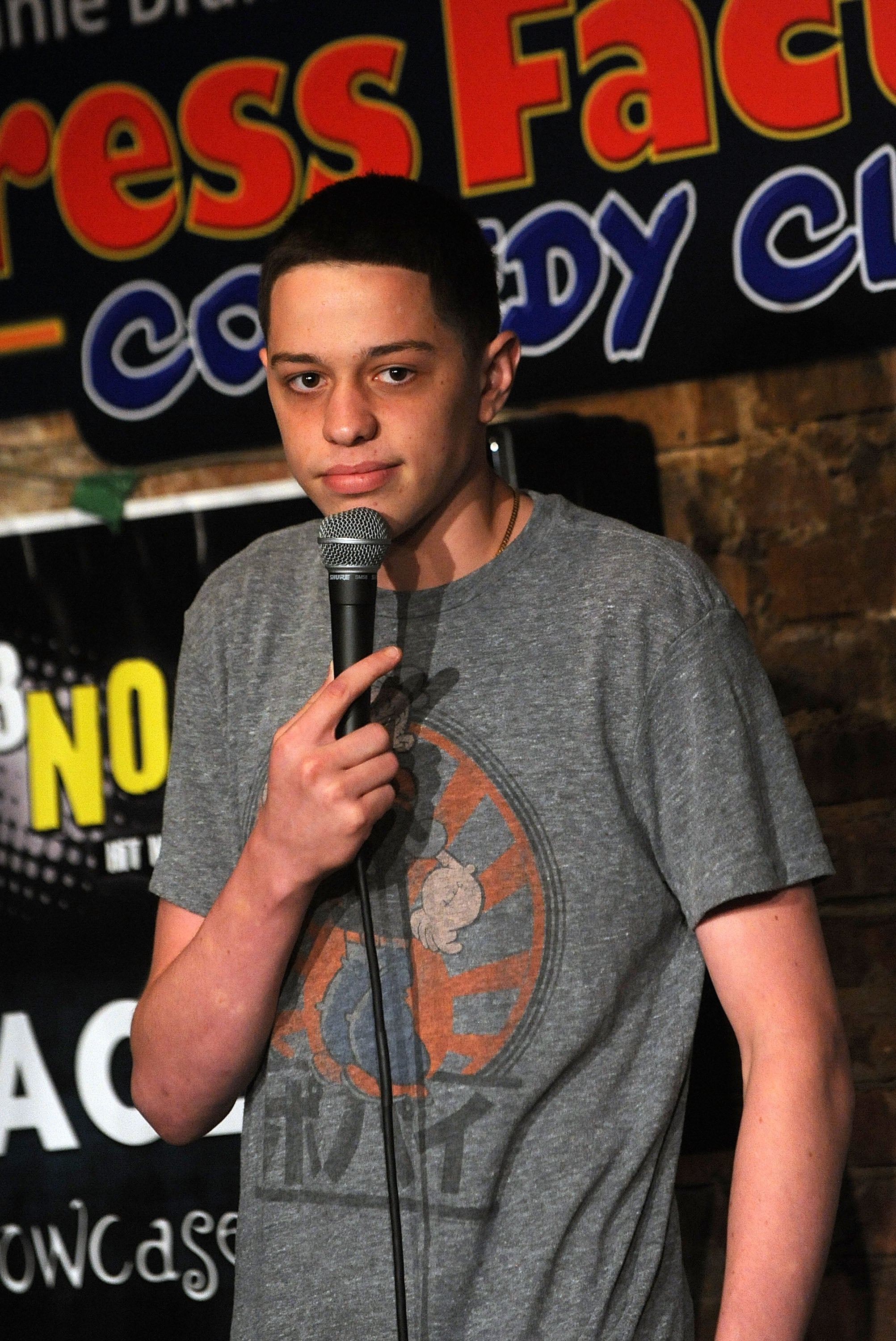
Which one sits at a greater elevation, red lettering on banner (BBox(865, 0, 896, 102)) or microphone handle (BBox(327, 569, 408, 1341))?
red lettering on banner (BBox(865, 0, 896, 102))

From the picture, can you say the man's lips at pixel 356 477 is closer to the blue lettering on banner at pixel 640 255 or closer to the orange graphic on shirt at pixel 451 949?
the orange graphic on shirt at pixel 451 949

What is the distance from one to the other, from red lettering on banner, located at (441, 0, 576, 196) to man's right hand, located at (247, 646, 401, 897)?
3.57 ft

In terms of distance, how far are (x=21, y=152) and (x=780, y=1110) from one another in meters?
1.76

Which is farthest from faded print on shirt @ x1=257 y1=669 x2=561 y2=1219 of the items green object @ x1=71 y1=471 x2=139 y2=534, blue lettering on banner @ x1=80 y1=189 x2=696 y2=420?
green object @ x1=71 y1=471 x2=139 y2=534

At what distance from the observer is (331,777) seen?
1.03m

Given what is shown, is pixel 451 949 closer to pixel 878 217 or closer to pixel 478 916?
pixel 478 916

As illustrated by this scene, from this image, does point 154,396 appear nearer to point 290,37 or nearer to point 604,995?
point 290,37

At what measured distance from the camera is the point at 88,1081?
1997 millimetres

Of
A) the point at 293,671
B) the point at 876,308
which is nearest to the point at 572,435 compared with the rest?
the point at 876,308

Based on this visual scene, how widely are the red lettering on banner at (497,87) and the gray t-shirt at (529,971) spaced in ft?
2.97

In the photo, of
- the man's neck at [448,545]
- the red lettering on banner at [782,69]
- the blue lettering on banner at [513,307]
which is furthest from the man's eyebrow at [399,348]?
the red lettering on banner at [782,69]

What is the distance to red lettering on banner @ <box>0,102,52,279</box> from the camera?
2.12m

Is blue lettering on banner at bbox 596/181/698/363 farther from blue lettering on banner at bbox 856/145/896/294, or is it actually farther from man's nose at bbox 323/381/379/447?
man's nose at bbox 323/381/379/447

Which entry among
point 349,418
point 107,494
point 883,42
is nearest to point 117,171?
point 107,494
